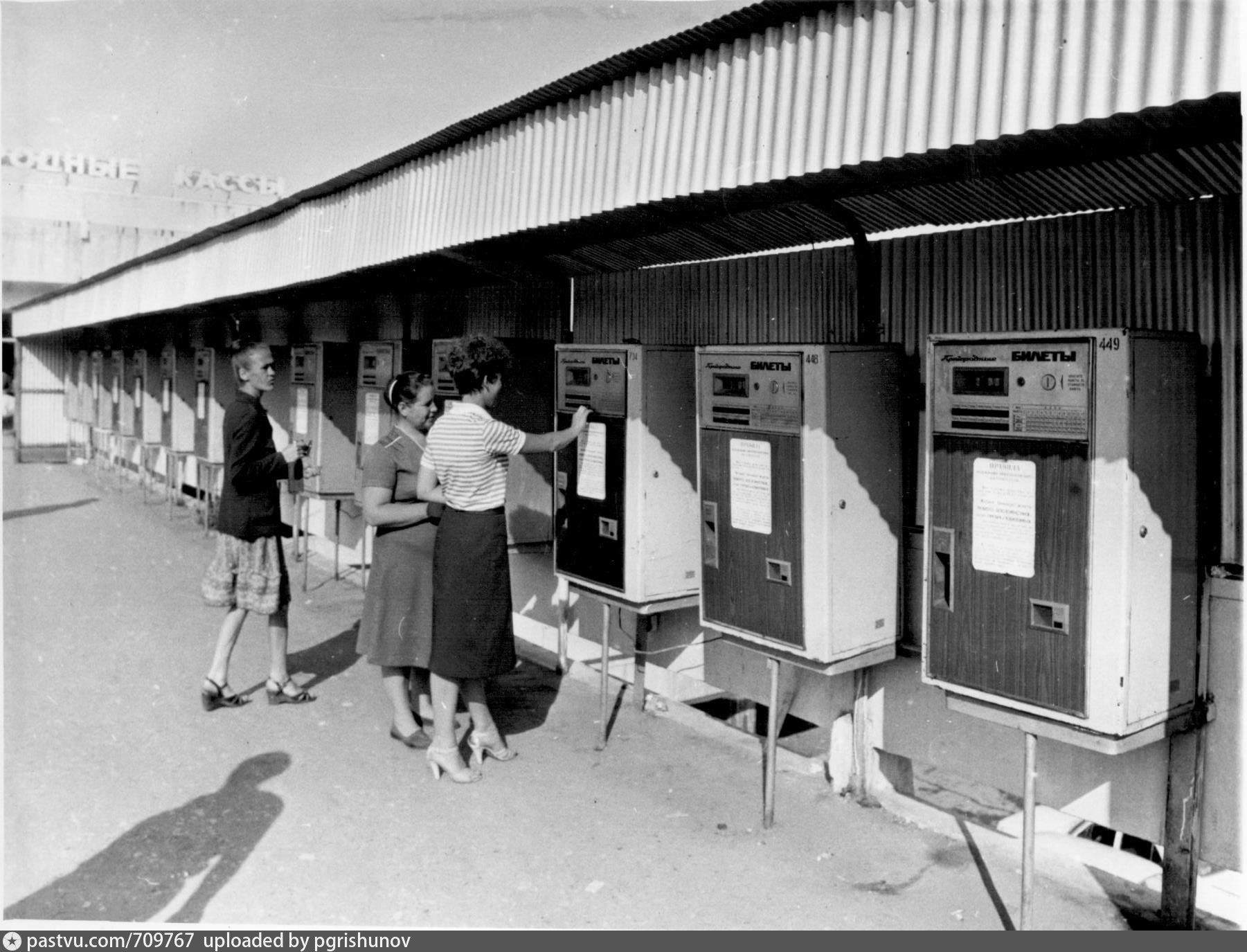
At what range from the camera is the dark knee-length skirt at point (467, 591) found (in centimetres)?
452

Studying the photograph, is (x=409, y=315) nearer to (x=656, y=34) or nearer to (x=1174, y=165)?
(x=656, y=34)

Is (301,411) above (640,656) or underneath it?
above

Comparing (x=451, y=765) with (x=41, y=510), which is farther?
(x=41, y=510)

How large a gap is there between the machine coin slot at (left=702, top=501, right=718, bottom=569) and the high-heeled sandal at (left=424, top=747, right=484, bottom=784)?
4.46ft

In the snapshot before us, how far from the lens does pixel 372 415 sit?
7.79m

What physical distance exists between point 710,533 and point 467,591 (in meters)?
1.04

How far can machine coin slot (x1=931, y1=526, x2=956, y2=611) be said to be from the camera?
137 inches

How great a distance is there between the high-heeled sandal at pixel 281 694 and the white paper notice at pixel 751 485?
2819mm

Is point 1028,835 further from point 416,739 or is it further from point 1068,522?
point 416,739

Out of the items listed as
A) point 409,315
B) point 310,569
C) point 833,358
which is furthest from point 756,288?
point 310,569

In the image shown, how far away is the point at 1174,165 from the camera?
3168 mm

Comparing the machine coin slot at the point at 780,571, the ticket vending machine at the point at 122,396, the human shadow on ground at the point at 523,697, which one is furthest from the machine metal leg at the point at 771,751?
the ticket vending machine at the point at 122,396

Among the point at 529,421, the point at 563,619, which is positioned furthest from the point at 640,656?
the point at 529,421

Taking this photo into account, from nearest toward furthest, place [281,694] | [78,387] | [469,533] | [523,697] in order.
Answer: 1. [469,533]
2. [281,694]
3. [523,697]
4. [78,387]
